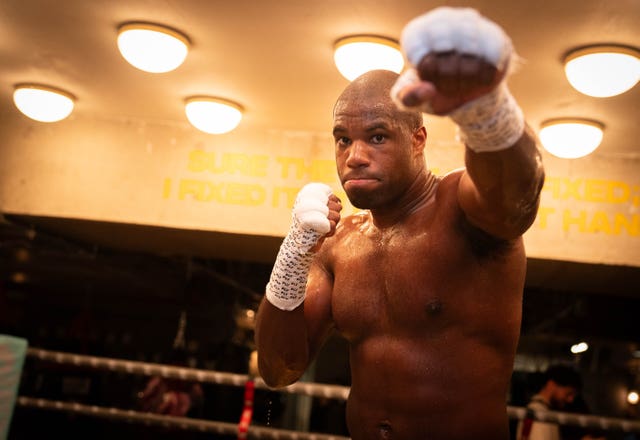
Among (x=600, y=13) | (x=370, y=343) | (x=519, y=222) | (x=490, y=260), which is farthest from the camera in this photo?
(x=600, y=13)

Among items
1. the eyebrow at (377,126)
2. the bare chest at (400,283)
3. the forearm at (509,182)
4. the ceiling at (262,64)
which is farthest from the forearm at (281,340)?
the ceiling at (262,64)

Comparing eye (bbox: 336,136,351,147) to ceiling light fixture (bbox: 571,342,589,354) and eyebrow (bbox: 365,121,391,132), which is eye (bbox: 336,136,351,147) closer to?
eyebrow (bbox: 365,121,391,132)

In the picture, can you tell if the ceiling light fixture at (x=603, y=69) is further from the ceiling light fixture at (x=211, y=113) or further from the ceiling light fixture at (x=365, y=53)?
the ceiling light fixture at (x=211, y=113)

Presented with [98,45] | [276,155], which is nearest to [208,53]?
[98,45]

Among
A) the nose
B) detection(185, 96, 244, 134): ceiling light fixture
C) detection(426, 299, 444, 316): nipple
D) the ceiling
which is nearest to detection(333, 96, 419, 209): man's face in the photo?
the nose

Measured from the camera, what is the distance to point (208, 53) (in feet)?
13.8

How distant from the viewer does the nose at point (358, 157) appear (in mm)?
1789

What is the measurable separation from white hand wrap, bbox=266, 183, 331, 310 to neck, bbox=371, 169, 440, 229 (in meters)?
0.21

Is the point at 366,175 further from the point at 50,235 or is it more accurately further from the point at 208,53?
Result: the point at 50,235

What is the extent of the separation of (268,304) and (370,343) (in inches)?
11.7

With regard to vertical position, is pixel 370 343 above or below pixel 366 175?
below

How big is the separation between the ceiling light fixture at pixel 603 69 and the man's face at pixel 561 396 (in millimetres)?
2072

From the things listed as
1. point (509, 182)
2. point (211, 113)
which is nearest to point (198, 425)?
point (211, 113)

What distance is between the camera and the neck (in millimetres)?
1912
